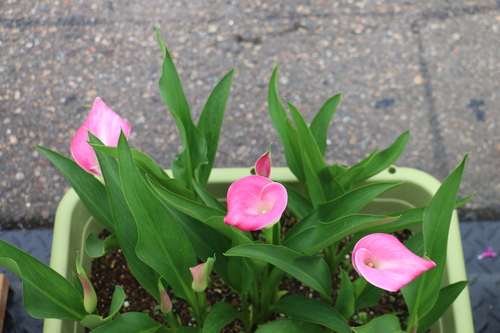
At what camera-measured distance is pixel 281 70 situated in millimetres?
1223

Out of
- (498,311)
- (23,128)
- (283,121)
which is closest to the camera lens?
(283,121)

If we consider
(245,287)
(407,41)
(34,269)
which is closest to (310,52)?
(407,41)

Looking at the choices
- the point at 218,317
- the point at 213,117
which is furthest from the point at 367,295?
the point at 213,117

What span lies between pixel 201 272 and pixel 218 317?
10cm

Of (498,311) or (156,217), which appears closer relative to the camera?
(156,217)

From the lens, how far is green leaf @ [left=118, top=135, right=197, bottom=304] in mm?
509

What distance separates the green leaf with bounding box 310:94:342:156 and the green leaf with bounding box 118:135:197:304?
254 millimetres

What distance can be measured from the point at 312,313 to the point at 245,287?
0.08m

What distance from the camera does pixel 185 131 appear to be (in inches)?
25.9

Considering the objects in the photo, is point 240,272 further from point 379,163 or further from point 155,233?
point 379,163

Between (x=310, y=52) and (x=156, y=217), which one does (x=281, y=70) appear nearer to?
(x=310, y=52)

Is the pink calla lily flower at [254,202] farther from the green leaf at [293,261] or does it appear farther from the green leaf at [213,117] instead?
the green leaf at [213,117]

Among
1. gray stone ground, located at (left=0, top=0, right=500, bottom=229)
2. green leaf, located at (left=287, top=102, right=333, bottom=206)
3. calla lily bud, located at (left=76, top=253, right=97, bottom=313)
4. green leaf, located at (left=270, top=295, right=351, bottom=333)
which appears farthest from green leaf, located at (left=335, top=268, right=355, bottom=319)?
gray stone ground, located at (left=0, top=0, right=500, bottom=229)

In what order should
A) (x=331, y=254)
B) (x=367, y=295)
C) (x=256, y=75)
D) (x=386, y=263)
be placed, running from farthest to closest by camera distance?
(x=256, y=75) < (x=331, y=254) < (x=367, y=295) < (x=386, y=263)
